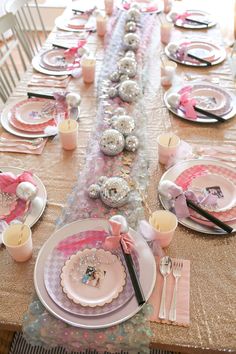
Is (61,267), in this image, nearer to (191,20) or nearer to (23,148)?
(23,148)

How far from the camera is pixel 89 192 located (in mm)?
967

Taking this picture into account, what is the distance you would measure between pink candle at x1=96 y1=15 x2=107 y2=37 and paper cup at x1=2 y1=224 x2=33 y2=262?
132 centimetres

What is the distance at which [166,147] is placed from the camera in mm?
1048

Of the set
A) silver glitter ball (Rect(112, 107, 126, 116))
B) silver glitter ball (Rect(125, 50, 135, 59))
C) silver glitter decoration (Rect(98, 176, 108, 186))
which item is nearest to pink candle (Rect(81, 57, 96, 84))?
silver glitter ball (Rect(125, 50, 135, 59))

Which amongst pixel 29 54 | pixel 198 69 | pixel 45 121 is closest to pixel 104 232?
pixel 45 121

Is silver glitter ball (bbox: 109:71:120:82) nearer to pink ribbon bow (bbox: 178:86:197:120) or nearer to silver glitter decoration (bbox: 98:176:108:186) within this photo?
pink ribbon bow (bbox: 178:86:197:120)

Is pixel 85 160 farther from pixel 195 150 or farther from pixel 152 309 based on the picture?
pixel 152 309

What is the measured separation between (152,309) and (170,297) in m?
0.05

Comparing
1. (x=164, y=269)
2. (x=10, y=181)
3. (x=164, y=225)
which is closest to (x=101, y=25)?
(x=10, y=181)

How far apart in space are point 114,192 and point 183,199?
186mm

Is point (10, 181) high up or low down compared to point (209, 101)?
up

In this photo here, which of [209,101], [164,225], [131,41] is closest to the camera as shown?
[164,225]

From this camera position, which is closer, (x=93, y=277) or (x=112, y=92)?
(x=93, y=277)

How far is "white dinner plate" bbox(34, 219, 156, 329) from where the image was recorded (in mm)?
706
